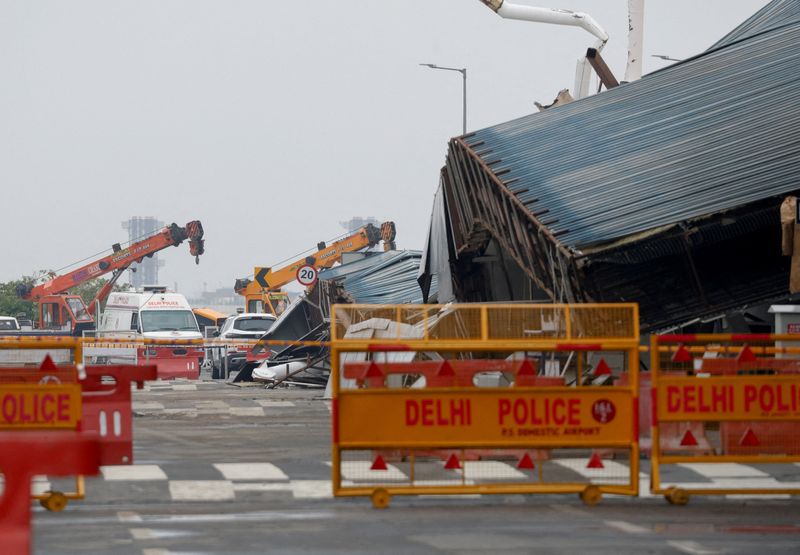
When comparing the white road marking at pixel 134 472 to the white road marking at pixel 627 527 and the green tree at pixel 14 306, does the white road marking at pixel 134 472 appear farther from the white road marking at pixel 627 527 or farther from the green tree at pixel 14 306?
the green tree at pixel 14 306

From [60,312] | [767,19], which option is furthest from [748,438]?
[60,312]

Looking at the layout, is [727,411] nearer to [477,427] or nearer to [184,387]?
[477,427]

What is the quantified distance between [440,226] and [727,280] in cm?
1130

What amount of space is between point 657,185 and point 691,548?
12138 mm

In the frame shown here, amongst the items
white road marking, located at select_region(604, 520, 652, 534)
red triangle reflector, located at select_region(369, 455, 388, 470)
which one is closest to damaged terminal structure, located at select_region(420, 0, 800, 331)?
red triangle reflector, located at select_region(369, 455, 388, 470)

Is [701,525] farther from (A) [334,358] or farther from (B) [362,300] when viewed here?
(B) [362,300]

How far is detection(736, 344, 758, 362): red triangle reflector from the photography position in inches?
495

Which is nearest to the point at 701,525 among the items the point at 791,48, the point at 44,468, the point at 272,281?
the point at 44,468

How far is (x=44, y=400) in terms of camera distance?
12.3 m

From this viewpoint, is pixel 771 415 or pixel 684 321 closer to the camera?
pixel 771 415

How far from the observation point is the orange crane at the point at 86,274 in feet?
198

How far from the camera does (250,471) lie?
14297 mm

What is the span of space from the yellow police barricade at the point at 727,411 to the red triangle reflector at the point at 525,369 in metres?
1.02

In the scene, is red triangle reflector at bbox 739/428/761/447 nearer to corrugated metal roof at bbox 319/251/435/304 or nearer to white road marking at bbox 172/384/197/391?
white road marking at bbox 172/384/197/391
